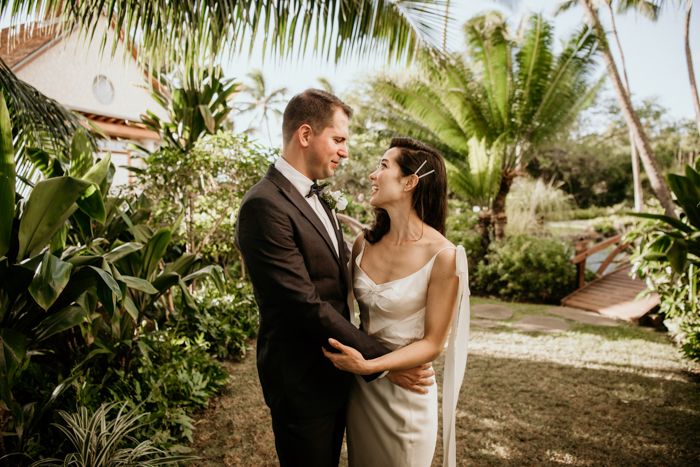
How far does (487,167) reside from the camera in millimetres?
9367

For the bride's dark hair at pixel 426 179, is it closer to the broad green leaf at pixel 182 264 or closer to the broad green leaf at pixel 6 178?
the broad green leaf at pixel 6 178

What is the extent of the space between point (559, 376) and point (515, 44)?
829 centimetres

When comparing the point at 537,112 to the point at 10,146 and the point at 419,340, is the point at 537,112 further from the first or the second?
the point at 10,146

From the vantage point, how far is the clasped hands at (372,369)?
5.49 feet

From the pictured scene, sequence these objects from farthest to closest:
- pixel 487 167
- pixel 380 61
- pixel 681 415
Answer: pixel 487 167, pixel 380 61, pixel 681 415

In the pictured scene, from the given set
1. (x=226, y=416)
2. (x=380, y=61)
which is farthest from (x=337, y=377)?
(x=380, y=61)

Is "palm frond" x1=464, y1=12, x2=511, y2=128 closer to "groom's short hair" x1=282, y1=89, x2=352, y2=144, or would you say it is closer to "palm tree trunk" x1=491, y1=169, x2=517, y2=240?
"palm tree trunk" x1=491, y1=169, x2=517, y2=240

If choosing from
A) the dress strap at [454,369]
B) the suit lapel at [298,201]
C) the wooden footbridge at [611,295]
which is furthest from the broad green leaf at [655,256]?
the suit lapel at [298,201]

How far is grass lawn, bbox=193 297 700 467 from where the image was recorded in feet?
10.1

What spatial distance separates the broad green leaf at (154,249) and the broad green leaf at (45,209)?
3.66 ft

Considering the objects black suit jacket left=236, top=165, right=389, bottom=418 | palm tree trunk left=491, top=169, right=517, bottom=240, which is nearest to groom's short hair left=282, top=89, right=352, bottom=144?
black suit jacket left=236, top=165, right=389, bottom=418

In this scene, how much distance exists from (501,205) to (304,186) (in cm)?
868

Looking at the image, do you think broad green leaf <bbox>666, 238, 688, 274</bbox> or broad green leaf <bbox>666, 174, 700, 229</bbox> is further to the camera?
broad green leaf <bbox>666, 174, 700, 229</bbox>

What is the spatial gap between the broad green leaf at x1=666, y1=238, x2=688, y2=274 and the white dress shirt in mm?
3471
